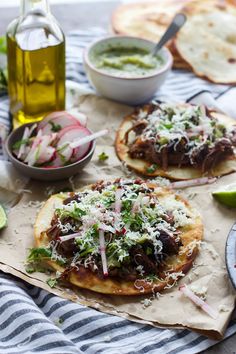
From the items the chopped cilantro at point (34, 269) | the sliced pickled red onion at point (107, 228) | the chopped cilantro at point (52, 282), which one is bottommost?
the chopped cilantro at point (34, 269)

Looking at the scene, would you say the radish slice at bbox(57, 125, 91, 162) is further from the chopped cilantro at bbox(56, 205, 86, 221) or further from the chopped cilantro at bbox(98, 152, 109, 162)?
the chopped cilantro at bbox(56, 205, 86, 221)

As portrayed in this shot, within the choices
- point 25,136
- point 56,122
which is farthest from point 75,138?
point 25,136

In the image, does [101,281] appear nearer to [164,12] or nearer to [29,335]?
[29,335]

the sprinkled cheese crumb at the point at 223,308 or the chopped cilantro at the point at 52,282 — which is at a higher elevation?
the sprinkled cheese crumb at the point at 223,308

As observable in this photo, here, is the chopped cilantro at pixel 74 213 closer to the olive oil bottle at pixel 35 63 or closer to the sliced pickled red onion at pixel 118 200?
the sliced pickled red onion at pixel 118 200

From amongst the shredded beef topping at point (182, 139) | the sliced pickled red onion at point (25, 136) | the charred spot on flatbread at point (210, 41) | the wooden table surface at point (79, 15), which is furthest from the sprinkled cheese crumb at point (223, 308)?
the wooden table surface at point (79, 15)

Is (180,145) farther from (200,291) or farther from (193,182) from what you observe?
(200,291)
